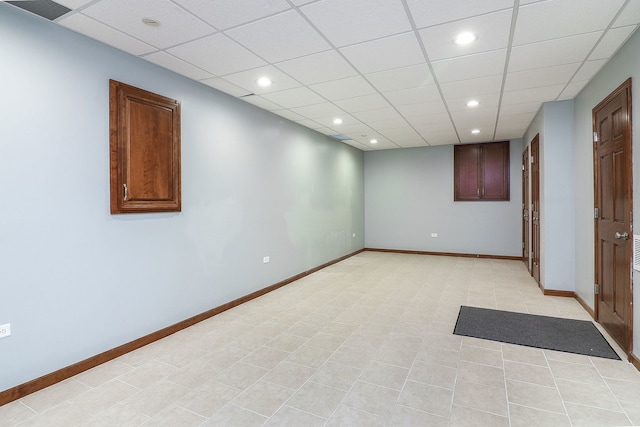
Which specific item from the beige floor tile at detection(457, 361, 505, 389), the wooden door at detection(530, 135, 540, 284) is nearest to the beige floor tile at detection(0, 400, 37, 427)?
the beige floor tile at detection(457, 361, 505, 389)

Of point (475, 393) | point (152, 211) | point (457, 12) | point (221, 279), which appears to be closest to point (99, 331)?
point (152, 211)

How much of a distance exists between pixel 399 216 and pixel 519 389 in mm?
6454

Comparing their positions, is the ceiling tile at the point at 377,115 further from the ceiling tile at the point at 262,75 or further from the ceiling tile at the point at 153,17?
the ceiling tile at the point at 153,17

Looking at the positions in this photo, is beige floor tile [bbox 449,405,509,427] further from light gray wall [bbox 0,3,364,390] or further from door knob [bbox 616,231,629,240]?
light gray wall [bbox 0,3,364,390]

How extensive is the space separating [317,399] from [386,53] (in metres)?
2.95

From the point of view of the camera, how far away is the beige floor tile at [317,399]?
2.17m

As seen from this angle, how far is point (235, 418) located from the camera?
210cm

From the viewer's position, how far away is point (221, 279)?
13.6 ft

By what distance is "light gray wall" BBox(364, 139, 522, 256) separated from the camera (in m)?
7.63

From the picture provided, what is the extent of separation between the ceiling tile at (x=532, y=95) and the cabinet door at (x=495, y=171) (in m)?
3.24

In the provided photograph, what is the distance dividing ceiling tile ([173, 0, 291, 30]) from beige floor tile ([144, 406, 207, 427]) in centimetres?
274

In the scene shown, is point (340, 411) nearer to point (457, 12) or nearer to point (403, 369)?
point (403, 369)

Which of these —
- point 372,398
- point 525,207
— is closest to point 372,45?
point 372,398

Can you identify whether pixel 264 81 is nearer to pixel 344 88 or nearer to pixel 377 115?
pixel 344 88
